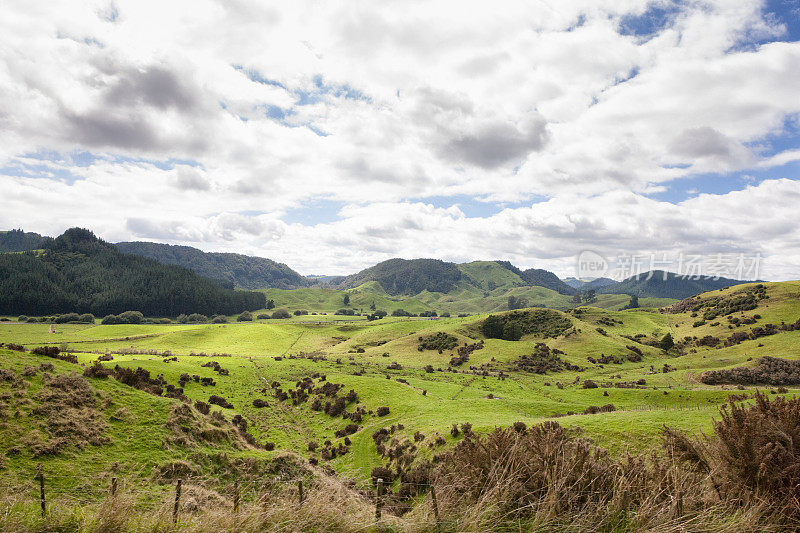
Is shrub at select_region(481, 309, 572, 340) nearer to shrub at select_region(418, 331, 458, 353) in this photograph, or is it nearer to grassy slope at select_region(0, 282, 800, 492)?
grassy slope at select_region(0, 282, 800, 492)

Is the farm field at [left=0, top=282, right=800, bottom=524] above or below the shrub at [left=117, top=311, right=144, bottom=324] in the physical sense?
above

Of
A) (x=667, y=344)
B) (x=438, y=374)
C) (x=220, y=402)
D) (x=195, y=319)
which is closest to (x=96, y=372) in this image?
(x=220, y=402)

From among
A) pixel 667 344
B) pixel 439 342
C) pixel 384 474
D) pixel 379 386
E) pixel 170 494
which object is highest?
pixel 170 494

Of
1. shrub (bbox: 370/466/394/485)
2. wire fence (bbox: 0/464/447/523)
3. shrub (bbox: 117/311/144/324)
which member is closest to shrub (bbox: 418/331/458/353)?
shrub (bbox: 370/466/394/485)

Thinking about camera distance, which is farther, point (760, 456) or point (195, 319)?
point (195, 319)

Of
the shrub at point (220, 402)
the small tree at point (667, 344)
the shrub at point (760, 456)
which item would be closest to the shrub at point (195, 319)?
the shrub at point (220, 402)

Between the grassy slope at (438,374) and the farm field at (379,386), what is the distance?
31 centimetres

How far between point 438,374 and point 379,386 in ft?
88.7

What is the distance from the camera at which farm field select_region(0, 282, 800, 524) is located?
2128 centimetres

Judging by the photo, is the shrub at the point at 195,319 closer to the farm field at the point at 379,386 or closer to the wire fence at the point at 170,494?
the farm field at the point at 379,386

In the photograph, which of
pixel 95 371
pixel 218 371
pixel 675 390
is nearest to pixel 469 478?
pixel 95 371

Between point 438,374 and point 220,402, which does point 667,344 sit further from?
point 220,402

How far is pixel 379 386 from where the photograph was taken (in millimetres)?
52875

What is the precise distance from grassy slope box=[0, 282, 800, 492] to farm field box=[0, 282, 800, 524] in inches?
12.4
